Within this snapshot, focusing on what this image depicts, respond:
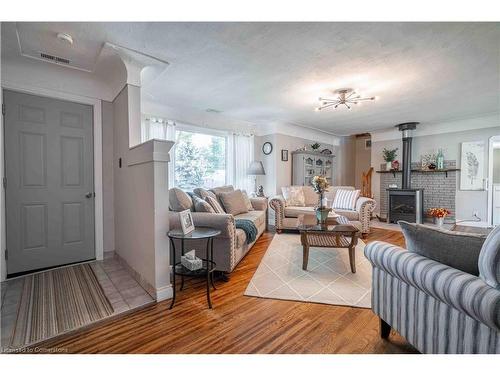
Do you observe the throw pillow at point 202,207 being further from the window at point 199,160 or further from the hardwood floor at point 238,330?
the window at point 199,160

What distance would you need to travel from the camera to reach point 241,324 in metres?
1.73

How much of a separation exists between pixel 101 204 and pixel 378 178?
20.8 feet

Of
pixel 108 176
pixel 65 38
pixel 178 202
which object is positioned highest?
pixel 65 38

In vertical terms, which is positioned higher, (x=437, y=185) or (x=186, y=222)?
(x=437, y=185)

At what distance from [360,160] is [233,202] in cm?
527

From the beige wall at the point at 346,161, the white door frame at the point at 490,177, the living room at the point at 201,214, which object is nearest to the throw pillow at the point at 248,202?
the living room at the point at 201,214

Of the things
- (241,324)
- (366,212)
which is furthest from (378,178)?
(241,324)

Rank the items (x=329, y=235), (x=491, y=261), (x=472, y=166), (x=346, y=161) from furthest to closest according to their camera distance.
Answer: (x=346, y=161)
(x=472, y=166)
(x=329, y=235)
(x=491, y=261)

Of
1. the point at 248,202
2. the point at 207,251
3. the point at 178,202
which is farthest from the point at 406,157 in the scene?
the point at 207,251

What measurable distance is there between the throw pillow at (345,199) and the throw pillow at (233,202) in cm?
186

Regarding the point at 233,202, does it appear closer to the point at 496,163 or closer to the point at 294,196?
the point at 294,196

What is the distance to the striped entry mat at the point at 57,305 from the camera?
1.62 m

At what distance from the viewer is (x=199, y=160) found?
458cm

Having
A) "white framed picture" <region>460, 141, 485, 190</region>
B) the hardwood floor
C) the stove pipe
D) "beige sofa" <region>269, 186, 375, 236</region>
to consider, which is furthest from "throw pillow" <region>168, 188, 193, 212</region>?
"white framed picture" <region>460, 141, 485, 190</region>
